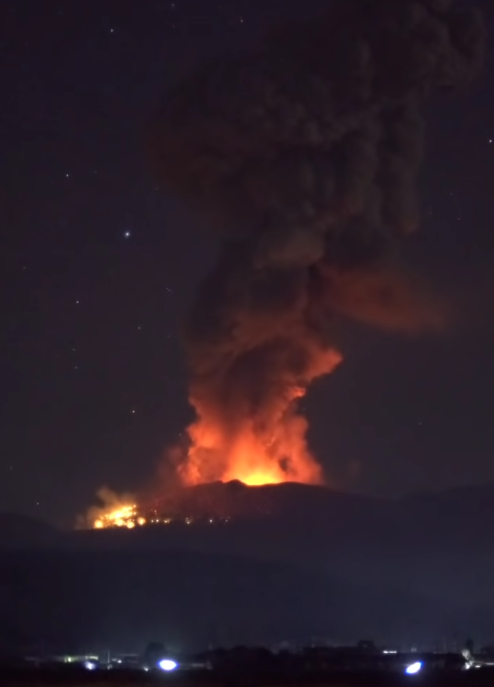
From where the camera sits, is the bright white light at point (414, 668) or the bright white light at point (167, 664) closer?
the bright white light at point (414, 668)

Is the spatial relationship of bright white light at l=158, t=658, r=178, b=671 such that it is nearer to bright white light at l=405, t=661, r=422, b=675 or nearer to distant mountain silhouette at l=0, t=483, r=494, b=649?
bright white light at l=405, t=661, r=422, b=675

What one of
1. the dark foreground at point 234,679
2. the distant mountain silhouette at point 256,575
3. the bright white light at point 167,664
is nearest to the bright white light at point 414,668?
the dark foreground at point 234,679

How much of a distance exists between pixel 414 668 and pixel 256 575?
4093 cm

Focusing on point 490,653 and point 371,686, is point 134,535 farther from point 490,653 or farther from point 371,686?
point 371,686

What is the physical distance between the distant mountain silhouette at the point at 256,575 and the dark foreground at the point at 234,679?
21560mm

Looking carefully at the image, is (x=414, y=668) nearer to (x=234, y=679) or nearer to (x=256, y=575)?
(x=234, y=679)

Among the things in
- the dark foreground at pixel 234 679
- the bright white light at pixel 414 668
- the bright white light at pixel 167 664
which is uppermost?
the bright white light at pixel 167 664

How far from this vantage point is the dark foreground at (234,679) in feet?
93.2

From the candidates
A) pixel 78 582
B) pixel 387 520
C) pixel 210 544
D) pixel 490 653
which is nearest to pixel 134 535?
pixel 210 544

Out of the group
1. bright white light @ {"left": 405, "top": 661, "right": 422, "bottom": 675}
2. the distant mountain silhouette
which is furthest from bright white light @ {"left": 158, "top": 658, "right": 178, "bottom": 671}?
the distant mountain silhouette

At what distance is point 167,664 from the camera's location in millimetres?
36812

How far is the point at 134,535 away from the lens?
78188mm

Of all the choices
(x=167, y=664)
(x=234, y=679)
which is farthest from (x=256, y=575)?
(x=234, y=679)

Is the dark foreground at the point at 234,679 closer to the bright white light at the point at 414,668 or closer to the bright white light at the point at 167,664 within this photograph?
the bright white light at the point at 414,668
